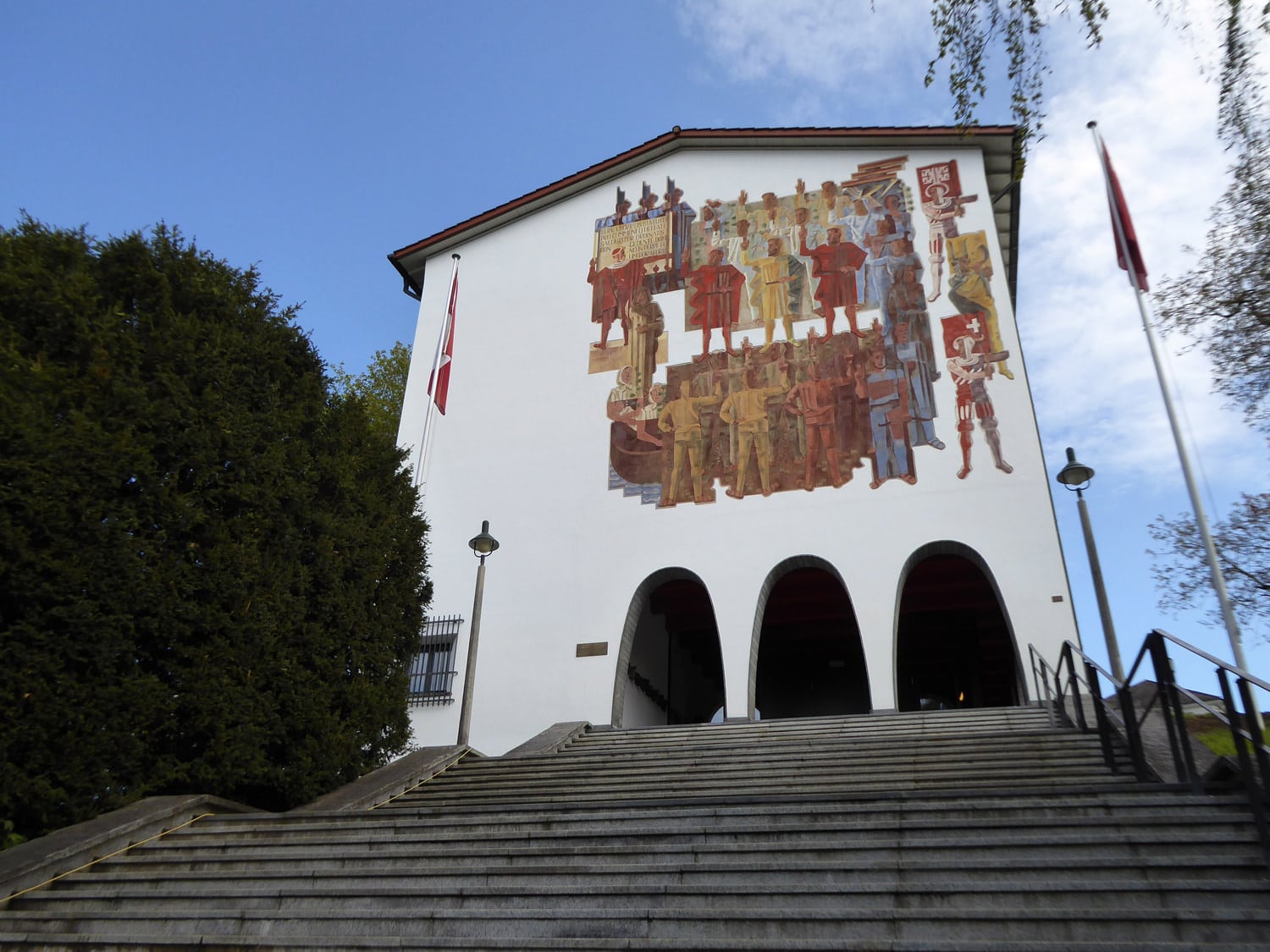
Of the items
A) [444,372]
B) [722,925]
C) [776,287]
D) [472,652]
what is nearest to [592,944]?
[722,925]

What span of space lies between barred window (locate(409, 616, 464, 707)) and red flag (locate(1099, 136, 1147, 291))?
33.2 feet

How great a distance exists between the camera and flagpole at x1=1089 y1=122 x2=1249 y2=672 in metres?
8.94

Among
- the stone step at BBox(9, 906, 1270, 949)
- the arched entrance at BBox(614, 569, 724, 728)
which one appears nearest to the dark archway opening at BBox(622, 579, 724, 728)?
the arched entrance at BBox(614, 569, 724, 728)

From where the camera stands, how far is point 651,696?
50.0 feet

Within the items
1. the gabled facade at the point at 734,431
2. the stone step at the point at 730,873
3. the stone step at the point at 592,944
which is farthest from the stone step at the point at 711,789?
the gabled facade at the point at 734,431

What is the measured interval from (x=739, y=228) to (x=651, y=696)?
25.3ft

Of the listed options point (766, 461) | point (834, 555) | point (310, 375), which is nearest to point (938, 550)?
point (834, 555)

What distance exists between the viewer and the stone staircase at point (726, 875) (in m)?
3.75

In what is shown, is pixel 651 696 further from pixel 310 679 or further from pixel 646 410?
pixel 310 679

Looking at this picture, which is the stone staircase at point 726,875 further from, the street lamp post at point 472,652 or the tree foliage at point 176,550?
the street lamp post at point 472,652

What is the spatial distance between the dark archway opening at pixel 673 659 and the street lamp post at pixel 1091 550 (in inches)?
221

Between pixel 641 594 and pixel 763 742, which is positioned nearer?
pixel 763 742

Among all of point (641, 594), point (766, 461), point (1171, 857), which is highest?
point (766, 461)

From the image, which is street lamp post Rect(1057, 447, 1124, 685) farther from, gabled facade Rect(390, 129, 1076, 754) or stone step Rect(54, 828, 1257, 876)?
stone step Rect(54, 828, 1257, 876)
